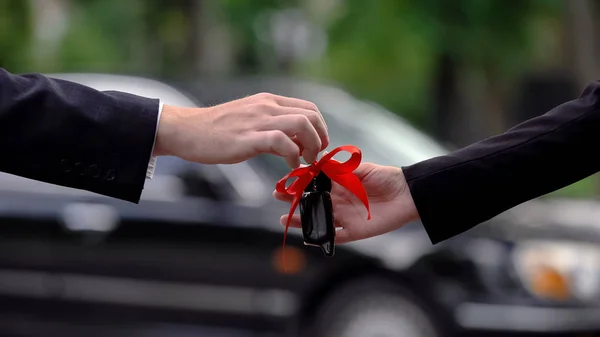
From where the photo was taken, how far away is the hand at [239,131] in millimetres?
2375

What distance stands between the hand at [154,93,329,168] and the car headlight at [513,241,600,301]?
3973 millimetres

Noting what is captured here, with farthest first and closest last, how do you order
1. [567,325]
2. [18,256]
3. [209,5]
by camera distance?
[209,5] → [18,256] → [567,325]

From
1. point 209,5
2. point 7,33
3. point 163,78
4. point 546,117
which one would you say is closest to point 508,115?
point 209,5

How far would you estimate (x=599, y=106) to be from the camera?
2.84m

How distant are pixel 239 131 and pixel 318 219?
0.40 m

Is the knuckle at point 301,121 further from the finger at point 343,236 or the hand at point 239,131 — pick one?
the finger at point 343,236

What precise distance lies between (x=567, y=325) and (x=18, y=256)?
305cm

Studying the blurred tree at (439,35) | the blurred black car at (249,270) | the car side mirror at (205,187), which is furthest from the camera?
the blurred tree at (439,35)

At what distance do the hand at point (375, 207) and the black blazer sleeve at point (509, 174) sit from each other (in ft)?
0.28

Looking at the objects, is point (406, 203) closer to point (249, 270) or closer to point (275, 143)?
point (275, 143)

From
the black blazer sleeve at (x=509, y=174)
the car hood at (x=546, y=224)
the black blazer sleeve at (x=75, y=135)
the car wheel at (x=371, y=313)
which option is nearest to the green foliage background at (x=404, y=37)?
the car wheel at (x=371, y=313)

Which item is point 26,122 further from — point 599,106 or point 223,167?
point 223,167

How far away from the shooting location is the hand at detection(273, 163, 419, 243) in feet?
9.66

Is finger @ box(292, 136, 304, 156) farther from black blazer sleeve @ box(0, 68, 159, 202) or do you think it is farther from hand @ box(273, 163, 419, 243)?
hand @ box(273, 163, 419, 243)
